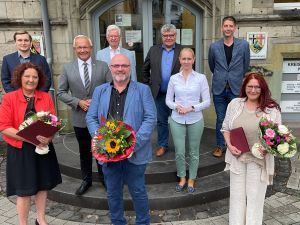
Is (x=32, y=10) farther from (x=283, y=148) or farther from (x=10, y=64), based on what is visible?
(x=283, y=148)

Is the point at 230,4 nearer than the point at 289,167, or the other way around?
the point at 289,167

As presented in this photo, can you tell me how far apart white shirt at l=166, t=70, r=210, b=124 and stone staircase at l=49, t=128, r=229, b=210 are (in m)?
0.98

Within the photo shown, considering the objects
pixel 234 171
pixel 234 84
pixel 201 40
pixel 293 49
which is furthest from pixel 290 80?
pixel 234 171

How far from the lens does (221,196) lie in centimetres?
441

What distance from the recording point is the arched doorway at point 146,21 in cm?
639

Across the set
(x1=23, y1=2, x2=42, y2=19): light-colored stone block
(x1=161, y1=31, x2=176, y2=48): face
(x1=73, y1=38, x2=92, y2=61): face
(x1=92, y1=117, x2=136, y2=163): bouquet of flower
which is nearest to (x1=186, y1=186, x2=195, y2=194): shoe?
(x1=92, y1=117, x2=136, y2=163): bouquet of flower

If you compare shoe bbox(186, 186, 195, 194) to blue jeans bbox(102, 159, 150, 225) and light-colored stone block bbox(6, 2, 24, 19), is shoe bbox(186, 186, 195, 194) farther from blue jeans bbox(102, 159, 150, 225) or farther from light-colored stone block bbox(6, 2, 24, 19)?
light-colored stone block bbox(6, 2, 24, 19)

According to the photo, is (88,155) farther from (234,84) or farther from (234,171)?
(234,84)

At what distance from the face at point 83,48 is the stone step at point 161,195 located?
177 cm

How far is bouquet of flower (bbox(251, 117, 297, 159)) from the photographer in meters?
2.82

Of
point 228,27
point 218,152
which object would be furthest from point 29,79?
point 218,152

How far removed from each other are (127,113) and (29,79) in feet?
3.32

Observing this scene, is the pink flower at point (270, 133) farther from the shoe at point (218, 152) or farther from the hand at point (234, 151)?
the shoe at point (218, 152)

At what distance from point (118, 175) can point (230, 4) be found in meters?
4.01
